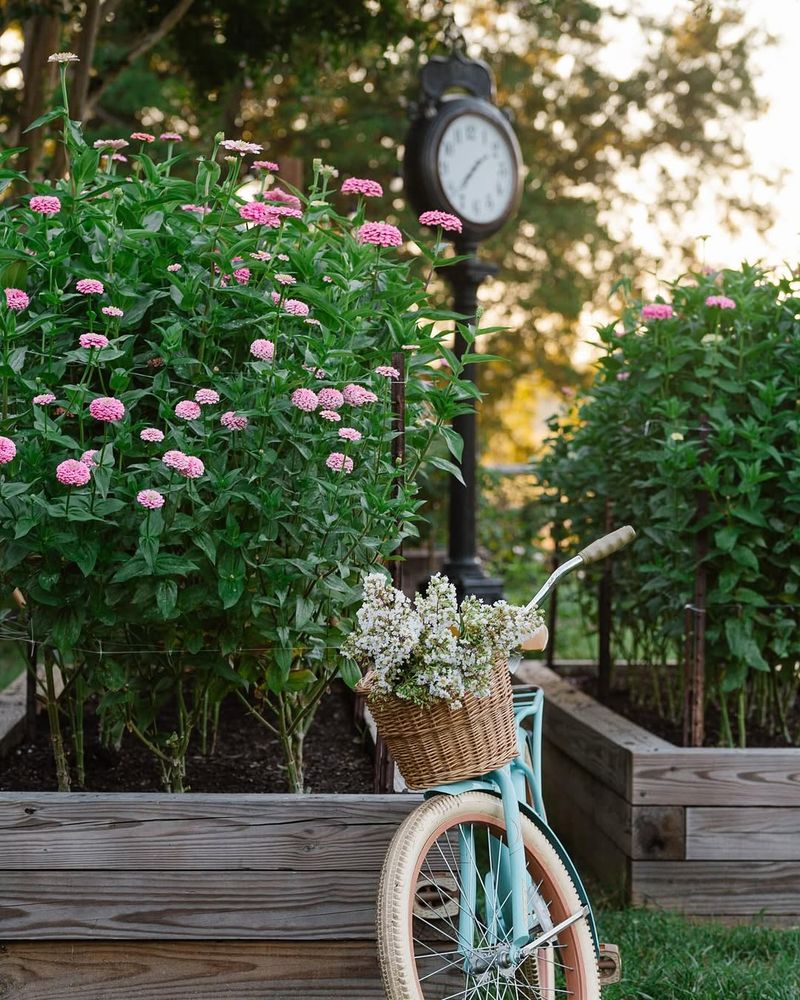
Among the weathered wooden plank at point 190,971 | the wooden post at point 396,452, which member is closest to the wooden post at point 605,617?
the wooden post at point 396,452

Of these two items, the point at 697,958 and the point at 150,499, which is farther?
the point at 697,958

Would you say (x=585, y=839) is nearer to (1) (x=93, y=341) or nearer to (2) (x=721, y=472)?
(2) (x=721, y=472)

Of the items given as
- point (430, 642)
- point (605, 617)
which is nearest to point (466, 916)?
point (430, 642)

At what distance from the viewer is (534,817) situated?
2.14 metres

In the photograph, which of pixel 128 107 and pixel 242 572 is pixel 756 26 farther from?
pixel 242 572

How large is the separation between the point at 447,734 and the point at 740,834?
135 cm

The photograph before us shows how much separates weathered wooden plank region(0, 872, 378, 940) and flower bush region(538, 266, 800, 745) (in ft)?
4.55

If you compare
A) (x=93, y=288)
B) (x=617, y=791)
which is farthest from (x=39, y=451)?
(x=617, y=791)

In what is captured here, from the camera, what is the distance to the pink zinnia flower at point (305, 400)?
2.11 meters

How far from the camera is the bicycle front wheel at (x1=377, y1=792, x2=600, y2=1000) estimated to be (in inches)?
73.0

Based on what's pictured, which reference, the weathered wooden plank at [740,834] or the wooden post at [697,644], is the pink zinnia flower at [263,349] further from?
the weathered wooden plank at [740,834]

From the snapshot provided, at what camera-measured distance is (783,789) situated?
2.94m

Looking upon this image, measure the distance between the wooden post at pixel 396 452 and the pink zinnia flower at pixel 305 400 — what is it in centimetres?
31

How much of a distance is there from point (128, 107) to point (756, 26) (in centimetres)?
697
